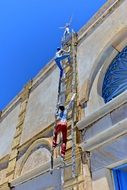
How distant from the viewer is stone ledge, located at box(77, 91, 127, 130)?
14.8 feet

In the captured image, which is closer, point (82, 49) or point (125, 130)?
point (125, 130)

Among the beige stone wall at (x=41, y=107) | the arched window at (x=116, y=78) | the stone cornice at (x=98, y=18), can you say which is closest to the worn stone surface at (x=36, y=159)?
the beige stone wall at (x=41, y=107)

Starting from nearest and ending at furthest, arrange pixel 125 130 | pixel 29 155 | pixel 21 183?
1. pixel 125 130
2. pixel 21 183
3. pixel 29 155

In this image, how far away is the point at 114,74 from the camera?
551 centimetres

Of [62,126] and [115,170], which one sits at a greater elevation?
[62,126]

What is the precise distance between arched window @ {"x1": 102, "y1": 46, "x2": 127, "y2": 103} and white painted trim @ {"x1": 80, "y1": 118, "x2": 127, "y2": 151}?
1.09m

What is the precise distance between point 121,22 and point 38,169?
394 cm

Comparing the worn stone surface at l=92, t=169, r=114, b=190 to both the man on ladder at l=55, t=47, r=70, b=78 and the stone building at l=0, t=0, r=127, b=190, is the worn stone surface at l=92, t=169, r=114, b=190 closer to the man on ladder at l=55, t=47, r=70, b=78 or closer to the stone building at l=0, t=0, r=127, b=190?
the stone building at l=0, t=0, r=127, b=190

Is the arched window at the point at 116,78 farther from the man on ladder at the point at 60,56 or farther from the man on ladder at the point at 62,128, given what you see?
the man on ladder at the point at 60,56

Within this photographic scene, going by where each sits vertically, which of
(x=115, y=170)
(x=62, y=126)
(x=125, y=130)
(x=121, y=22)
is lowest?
(x=115, y=170)

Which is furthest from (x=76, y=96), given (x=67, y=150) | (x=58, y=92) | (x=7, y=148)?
(x=7, y=148)

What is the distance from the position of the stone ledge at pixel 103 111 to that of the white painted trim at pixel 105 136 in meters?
0.45

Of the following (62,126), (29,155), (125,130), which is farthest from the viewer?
(29,155)

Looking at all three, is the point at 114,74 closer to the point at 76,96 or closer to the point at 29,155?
the point at 76,96
